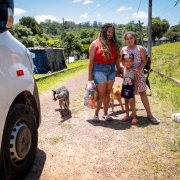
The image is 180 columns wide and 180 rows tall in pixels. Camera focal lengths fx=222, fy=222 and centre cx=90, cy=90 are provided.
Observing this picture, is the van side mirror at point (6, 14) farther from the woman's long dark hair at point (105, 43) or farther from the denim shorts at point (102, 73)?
the denim shorts at point (102, 73)

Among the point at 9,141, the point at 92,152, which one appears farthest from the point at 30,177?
the point at 92,152

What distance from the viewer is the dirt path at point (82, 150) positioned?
2.91m

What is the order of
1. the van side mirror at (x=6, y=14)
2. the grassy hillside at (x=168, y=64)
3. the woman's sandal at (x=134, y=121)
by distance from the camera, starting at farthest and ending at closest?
1. the grassy hillside at (x=168, y=64)
2. the woman's sandal at (x=134, y=121)
3. the van side mirror at (x=6, y=14)

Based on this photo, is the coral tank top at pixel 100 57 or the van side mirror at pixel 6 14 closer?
the van side mirror at pixel 6 14

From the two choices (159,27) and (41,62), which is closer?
(41,62)

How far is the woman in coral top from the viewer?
14.6 ft

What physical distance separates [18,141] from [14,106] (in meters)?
0.40

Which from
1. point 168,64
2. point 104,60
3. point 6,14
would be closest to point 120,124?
point 104,60

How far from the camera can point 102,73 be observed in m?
4.60

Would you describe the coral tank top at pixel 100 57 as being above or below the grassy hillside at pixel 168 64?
above

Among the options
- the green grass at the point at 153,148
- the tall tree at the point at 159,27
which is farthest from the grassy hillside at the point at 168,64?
the tall tree at the point at 159,27

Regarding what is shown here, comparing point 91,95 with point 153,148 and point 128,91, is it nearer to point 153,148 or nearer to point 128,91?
point 128,91

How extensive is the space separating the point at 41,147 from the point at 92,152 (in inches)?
34.2

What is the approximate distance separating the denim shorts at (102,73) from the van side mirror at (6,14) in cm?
281
